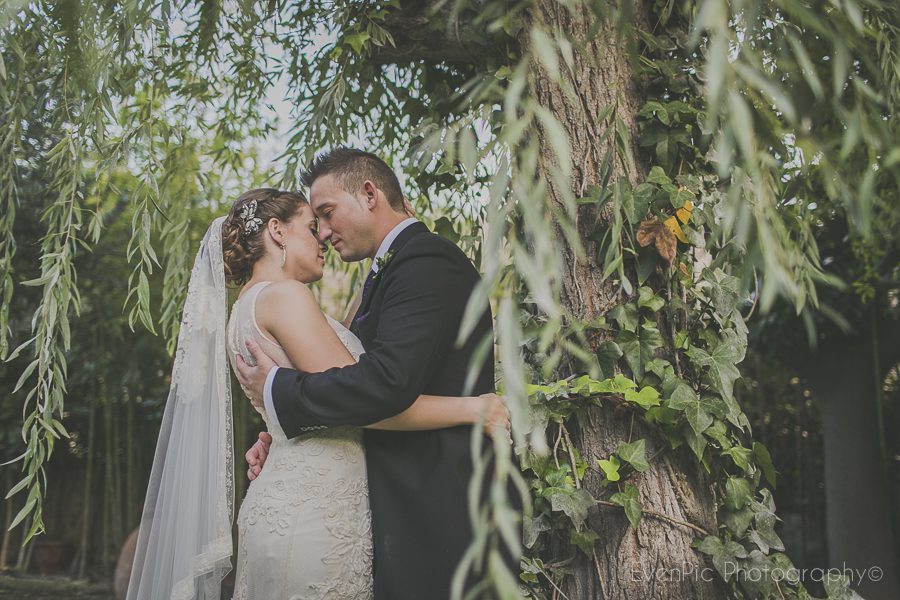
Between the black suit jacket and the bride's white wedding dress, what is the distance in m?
0.04

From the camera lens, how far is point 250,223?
2088mm

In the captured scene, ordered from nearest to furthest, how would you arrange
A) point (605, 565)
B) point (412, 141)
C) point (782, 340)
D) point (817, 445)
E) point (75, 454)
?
point (605, 565)
point (412, 141)
point (782, 340)
point (817, 445)
point (75, 454)

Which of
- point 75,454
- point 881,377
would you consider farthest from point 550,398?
point 75,454

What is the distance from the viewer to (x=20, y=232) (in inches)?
224

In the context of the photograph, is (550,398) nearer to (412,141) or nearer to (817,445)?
(412,141)

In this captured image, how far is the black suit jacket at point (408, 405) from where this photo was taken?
167 centimetres

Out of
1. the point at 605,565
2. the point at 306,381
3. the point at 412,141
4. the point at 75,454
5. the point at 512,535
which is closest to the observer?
the point at 512,535

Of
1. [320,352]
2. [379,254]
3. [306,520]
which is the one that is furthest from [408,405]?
[379,254]

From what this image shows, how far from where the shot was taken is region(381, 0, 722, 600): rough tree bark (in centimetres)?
195

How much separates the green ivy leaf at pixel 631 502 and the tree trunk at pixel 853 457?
411 centimetres

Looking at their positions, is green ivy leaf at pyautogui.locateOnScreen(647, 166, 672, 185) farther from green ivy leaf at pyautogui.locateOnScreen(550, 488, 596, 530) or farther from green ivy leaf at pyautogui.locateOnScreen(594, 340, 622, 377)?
green ivy leaf at pyautogui.locateOnScreen(550, 488, 596, 530)

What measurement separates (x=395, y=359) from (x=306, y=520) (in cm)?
46

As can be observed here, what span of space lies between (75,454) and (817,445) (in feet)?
22.1

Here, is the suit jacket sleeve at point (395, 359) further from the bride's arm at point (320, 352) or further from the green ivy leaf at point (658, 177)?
the green ivy leaf at point (658, 177)
